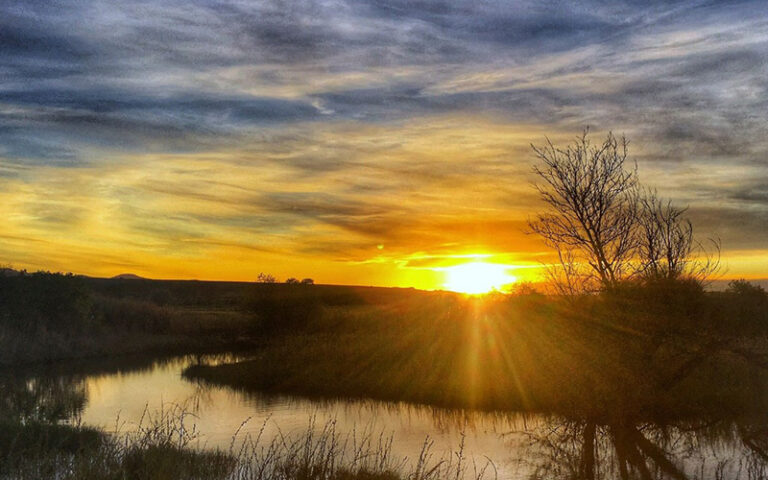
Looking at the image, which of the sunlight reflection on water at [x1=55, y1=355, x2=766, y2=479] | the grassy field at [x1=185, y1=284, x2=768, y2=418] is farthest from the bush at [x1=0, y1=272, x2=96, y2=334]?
the sunlight reflection on water at [x1=55, y1=355, x2=766, y2=479]

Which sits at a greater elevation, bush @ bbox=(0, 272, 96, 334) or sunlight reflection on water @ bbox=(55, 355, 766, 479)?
bush @ bbox=(0, 272, 96, 334)

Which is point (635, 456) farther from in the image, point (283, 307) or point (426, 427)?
point (283, 307)

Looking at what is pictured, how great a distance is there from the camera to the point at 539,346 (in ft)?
78.5

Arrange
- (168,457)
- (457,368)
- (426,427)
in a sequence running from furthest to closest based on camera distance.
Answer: (457,368) < (426,427) < (168,457)

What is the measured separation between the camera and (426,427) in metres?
19.7

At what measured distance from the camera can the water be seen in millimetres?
13578

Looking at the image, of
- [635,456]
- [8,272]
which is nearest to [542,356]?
[635,456]

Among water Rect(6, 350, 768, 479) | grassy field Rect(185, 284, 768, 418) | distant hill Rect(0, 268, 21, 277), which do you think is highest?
distant hill Rect(0, 268, 21, 277)

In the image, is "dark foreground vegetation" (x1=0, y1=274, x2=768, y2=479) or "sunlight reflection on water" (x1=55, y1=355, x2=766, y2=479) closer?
"dark foreground vegetation" (x1=0, y1=274, x2=768, y2=479)

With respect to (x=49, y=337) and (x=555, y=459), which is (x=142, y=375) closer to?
(x=49, y=337)

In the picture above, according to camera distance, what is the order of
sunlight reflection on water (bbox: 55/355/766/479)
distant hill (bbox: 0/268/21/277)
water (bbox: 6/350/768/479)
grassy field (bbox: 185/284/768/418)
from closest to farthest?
grassy field (bbox: 185/284/768/418)
water (bbox: 6/350/768/479)
sunlight reflection on water (bbox: 55/355/766/479)
distant hill (bbox: 0/268/21/277)

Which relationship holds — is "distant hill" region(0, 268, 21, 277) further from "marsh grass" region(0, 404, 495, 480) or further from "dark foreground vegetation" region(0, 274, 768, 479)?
"marsh grass" region(0, 404, 495, 480)

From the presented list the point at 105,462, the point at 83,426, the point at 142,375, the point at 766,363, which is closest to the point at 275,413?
the point at 83,426

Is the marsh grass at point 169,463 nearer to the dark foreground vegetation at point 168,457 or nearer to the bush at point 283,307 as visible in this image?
the dark foreground vegetation at point 168,457
